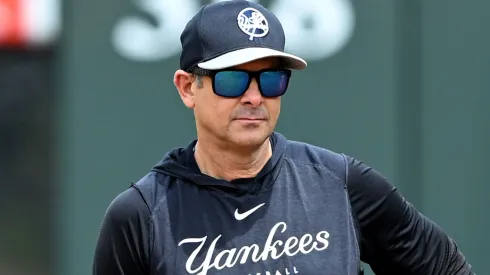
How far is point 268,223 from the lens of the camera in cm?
245

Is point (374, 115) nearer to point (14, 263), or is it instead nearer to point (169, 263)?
point (14, 263)

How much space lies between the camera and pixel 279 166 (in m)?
2.53

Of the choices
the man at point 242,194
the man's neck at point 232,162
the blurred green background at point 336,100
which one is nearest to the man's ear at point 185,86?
the man at point 242,194

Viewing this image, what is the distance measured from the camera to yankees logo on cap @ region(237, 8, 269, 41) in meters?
2.42

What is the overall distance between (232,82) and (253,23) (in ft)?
0.47

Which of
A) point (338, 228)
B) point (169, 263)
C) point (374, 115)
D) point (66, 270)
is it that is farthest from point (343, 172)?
point (66, 270)

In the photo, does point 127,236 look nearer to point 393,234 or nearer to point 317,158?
point 317,158

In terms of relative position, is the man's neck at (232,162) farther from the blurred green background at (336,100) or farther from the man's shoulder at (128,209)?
the blurred green background at (336,100)

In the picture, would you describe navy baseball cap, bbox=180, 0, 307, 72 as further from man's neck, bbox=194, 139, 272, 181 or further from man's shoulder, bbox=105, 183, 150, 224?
man's shoulder, bbox=105, 183, 150, 224

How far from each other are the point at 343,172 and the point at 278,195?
0.17 m

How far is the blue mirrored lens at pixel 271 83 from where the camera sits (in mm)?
2426

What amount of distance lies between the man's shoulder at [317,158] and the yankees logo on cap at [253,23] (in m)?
0.32

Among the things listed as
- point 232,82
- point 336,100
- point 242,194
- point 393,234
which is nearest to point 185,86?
point 232,82

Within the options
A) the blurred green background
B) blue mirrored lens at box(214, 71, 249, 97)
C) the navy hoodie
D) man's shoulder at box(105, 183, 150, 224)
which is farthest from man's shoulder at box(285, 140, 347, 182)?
the blurred green background
